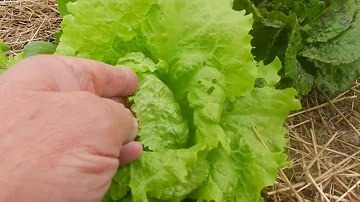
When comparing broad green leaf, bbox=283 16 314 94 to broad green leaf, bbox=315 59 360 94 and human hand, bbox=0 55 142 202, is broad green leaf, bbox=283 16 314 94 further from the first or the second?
human hand, bbox=0 55 142 202

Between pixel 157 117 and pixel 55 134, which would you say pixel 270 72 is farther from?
pixel 55 134

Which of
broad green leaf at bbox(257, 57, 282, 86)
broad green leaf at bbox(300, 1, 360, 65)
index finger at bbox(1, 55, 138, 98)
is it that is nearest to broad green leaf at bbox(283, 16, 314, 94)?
broad green leaf at bbox(300, 1, 360, 65)

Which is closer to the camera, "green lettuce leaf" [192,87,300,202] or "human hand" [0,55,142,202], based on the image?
"human hand" [0,55,142,202]

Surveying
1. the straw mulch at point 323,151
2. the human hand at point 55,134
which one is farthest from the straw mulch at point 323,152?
the human hand at point 55,134

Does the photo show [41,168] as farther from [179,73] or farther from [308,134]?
[308,134]

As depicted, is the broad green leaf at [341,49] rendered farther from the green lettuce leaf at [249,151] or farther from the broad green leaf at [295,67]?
the green lettuce leaf at [249,151]

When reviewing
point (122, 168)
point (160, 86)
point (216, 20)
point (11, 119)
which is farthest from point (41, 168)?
point (216, 20)

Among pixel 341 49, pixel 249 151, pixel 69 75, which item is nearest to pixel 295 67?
pixel 341 49
